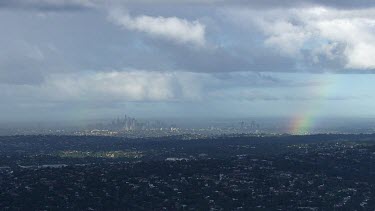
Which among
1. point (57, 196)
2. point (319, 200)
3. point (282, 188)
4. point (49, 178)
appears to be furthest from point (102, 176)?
point (319, 200)

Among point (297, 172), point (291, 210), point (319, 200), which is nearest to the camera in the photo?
point (291, 210)

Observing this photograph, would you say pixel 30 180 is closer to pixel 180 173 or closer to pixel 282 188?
pixel 180 173

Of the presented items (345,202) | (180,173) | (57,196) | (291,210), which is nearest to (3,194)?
(57,196)

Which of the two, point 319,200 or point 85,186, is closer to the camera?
point 319,200

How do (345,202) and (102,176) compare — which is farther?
(102,176)

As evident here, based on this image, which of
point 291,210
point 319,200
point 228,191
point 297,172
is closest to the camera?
point 291,210

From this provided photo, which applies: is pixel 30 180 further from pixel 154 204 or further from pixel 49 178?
pixel 154 204

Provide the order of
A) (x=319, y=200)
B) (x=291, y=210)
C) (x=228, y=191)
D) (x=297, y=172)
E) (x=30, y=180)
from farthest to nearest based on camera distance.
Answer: (x=297, y=172) → (x=30, y=180) → (x=228, y=191) → (x=319, y=200) → (x=291, y=210)

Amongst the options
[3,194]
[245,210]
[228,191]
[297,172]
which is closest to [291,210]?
[245,210]
